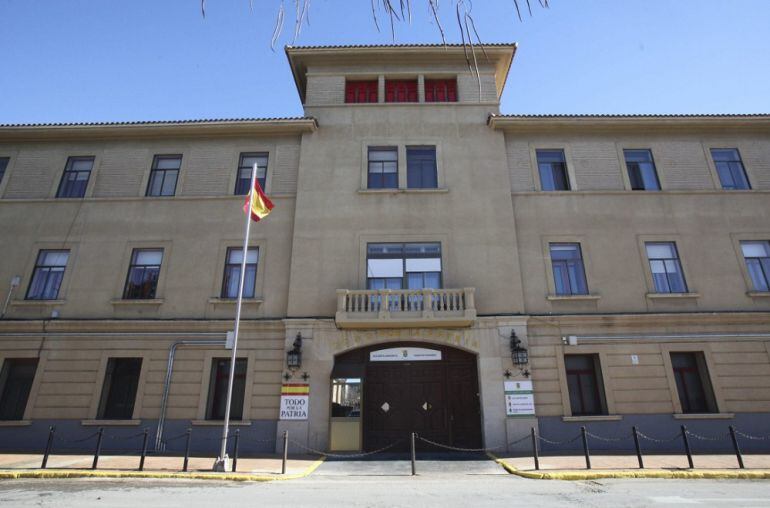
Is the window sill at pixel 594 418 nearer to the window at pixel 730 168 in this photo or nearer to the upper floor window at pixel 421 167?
the upper floor window at pixel 421 167

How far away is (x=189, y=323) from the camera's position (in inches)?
642

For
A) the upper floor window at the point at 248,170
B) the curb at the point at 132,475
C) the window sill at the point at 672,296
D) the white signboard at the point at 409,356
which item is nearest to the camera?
the curb at the point at 132,475

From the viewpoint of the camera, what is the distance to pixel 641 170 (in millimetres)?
18703

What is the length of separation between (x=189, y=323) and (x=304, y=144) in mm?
9004

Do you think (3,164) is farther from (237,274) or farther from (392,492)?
(392,492)

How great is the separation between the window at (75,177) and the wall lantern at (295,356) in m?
12.2

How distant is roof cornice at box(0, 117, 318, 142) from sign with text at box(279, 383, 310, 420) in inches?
439

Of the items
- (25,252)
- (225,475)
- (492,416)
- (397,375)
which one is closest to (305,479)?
(225,475)

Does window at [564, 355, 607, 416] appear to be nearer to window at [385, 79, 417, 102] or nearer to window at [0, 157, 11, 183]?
window at [385, 79, 417, 102]

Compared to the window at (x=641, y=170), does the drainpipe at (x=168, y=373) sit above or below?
below

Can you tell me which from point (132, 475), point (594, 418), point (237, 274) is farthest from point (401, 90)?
point (132, 475)

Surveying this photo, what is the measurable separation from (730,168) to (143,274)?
25.8 m

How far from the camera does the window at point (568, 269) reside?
55.1 ft

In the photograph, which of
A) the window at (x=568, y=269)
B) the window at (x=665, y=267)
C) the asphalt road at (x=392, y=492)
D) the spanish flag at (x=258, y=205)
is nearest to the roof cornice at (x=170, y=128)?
the spanish flag at (x=258, y=205)
